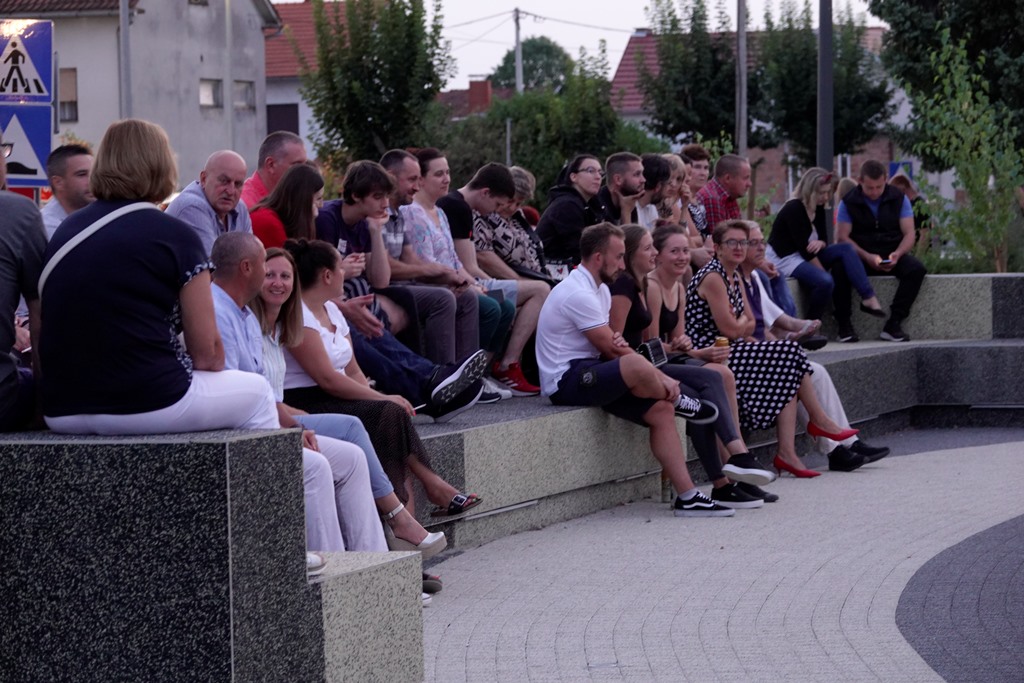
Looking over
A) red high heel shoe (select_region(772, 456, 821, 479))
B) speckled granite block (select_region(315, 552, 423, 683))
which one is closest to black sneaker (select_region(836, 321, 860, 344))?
red high heel shoe (select_region(772, 456, 821, 479))

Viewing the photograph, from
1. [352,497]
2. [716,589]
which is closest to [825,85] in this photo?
[716,589]

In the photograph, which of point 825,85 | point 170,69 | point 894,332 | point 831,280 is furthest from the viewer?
point 170,69

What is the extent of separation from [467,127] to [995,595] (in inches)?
1665

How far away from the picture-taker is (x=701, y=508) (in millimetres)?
9914

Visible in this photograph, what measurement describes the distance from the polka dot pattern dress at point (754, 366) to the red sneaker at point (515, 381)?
1.25m

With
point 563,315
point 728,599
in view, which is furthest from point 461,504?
point 563,315

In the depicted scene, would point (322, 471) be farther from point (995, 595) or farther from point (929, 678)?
point (995, 595)

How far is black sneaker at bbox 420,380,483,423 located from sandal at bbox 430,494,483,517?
0.86 metres

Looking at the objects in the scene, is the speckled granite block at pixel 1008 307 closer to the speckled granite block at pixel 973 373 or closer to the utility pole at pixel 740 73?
the speckled granite block at pixel 973 373

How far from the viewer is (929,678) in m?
5.98

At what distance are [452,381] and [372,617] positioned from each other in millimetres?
3409

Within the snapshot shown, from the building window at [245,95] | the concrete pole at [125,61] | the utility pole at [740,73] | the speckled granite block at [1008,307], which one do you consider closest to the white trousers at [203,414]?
the speckled granite block at [1008,307]

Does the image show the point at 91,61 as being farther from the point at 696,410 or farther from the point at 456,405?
the point at 456,405

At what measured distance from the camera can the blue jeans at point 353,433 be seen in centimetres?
721
